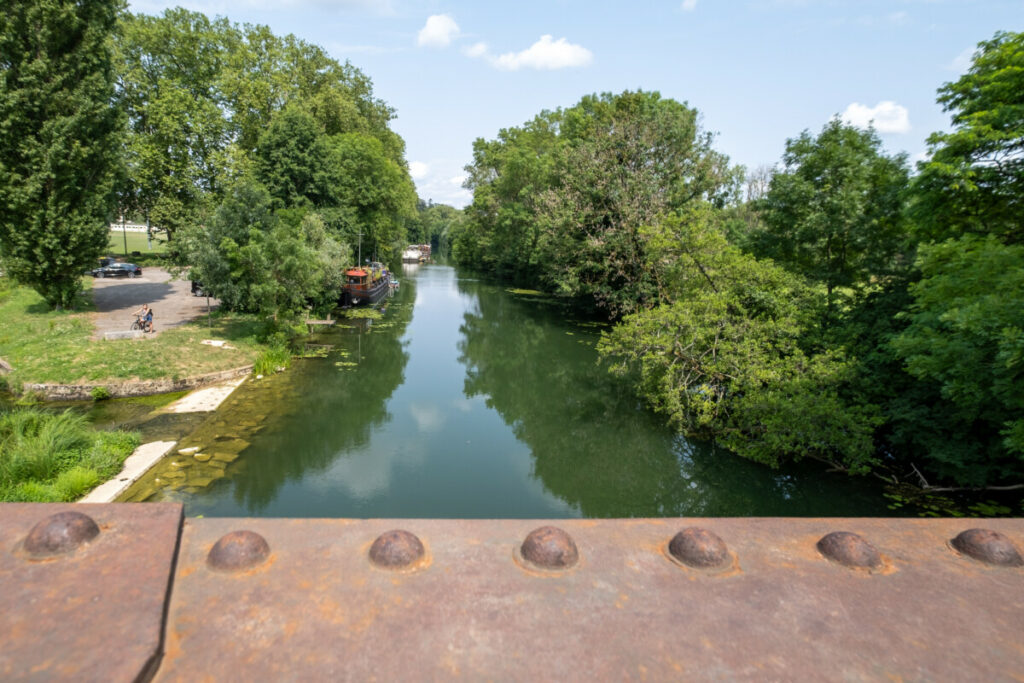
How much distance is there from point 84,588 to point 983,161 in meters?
14.2

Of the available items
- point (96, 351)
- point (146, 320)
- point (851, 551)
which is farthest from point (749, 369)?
point (146, 320)

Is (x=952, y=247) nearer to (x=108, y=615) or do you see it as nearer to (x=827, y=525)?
(x=827, y=525)

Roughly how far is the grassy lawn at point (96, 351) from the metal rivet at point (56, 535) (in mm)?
15355

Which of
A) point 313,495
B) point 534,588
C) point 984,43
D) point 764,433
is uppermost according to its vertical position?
point 984,43

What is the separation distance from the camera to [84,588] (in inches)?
64.1

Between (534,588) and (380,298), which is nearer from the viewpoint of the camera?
(534,588)

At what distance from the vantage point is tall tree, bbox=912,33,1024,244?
975cm

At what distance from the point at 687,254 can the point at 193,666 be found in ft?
54.5

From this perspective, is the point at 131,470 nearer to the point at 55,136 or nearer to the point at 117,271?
the point at 55,136

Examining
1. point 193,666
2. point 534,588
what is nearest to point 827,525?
point 534,588

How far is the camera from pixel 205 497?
967cm


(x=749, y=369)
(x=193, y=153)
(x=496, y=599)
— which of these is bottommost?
(x=749, y=369)

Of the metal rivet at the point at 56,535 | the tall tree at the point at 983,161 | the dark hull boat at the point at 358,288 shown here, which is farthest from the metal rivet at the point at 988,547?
the dark hull boat at the point at 358,288

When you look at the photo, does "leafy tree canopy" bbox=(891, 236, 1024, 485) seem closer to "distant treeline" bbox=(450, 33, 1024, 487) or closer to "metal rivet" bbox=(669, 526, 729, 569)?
"distant treeline" bbox=(450, 33, 1024, 487)
